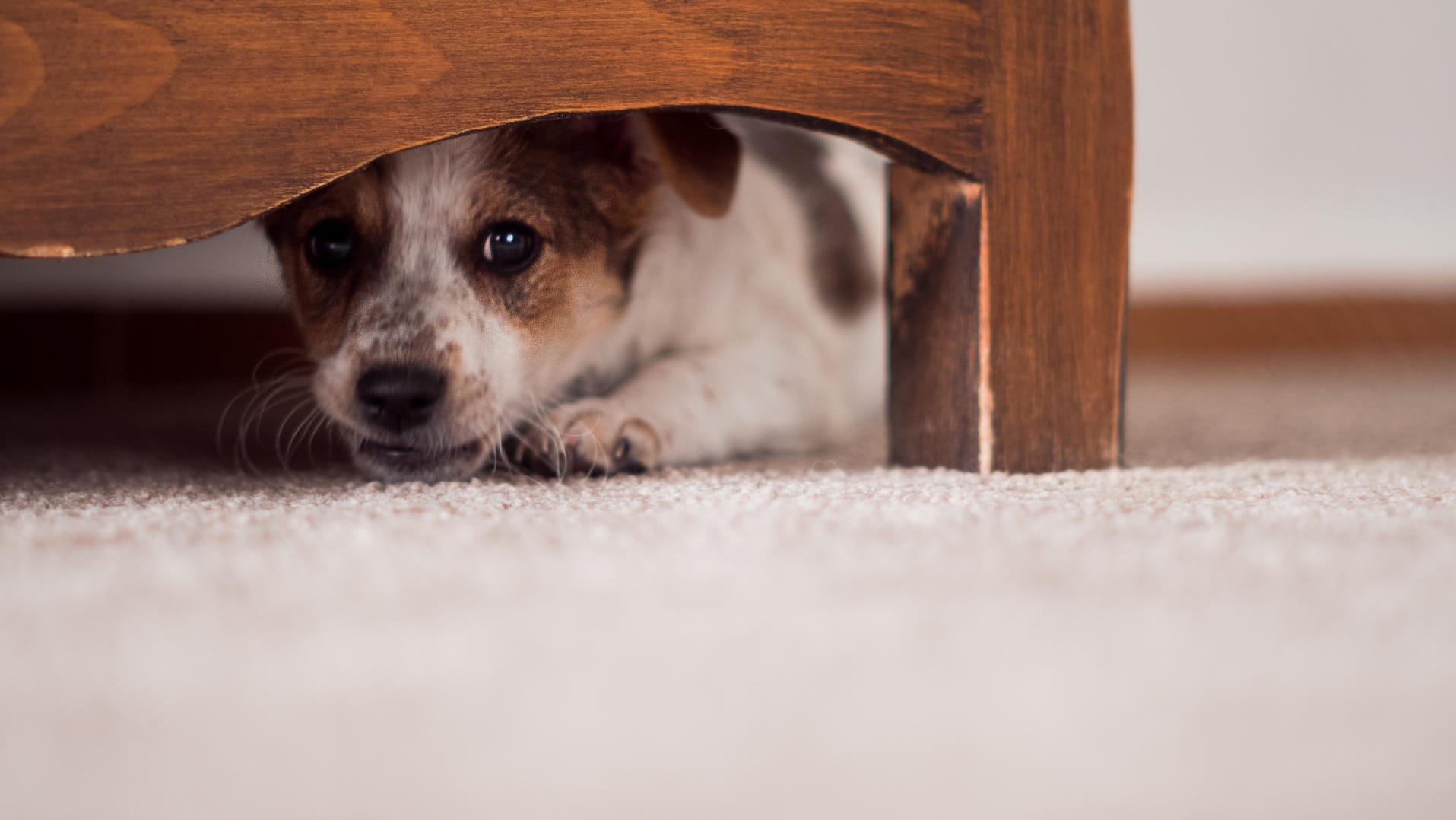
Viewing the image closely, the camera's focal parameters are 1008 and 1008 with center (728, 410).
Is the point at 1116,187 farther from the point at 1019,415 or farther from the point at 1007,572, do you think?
the point at 1007,572

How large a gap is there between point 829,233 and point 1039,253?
0.86 m

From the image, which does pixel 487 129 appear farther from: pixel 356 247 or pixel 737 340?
pixel 737 340

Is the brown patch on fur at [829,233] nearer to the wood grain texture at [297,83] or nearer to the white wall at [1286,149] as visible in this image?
the wood grain texture at [297,83]

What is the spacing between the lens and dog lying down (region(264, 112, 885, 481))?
1.13m

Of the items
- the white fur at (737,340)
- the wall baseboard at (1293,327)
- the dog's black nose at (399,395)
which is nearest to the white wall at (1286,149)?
the wall baseboard at (1293,327)

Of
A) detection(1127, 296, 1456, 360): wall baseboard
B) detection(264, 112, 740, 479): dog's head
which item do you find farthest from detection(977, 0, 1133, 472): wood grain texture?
detection(1127, 296, 1456, 360): wall baseboard

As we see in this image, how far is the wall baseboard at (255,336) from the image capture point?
110 inches

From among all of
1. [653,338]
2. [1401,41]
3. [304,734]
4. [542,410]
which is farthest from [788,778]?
[1401,41]

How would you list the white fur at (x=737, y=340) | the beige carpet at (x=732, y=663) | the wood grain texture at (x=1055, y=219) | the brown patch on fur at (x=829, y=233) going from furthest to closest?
1. the brown patch on fur at (x=829, y=233)
2. the white fur at (x=737, y=340)
3. the wood grain texture at (x=1055, y=219)
4. the beige carpet at (x=732, y=663)

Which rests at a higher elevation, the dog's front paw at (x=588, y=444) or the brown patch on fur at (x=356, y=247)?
the brown patch on fur at (x=356, y=247)

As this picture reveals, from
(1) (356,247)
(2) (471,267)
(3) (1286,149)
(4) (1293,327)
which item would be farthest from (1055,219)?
(4) (1293,327)

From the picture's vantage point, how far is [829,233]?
190 cm

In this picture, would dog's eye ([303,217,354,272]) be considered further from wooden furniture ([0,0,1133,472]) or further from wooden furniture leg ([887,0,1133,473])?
wooden furniture leg ([887,0,1133,473])

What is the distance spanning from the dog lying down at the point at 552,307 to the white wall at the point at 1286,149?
1774 millimetres
